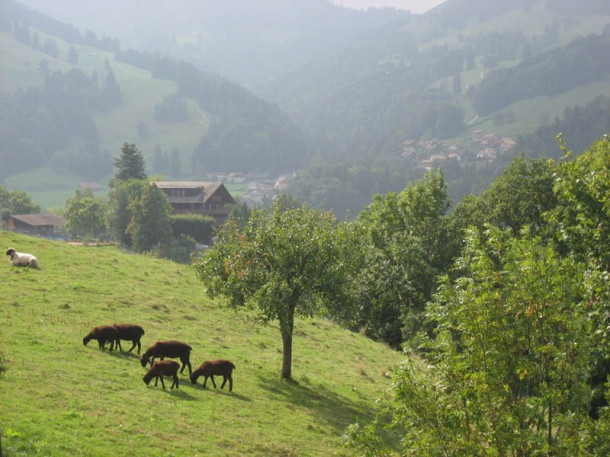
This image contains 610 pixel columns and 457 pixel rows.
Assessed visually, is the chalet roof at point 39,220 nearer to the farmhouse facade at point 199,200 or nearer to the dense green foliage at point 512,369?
the farmhouse facade at point 199,200

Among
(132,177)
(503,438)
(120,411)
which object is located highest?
(132,177)

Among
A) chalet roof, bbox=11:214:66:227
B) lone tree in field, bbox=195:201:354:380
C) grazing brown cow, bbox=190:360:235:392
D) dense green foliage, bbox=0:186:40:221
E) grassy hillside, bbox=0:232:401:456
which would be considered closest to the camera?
grassy hillside, bbox=0:232:401:456

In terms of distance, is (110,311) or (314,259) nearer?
(314,259)

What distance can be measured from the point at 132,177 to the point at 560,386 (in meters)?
134

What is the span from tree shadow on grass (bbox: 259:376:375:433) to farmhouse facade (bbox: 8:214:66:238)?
118243 millimetres

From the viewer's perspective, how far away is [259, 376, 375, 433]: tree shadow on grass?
3003cm

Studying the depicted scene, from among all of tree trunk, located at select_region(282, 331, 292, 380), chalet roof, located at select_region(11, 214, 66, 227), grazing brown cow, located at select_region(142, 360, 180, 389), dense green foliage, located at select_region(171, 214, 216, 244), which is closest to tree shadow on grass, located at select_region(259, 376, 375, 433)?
tree trunk, located at select_region(282, 331, 292, 380)

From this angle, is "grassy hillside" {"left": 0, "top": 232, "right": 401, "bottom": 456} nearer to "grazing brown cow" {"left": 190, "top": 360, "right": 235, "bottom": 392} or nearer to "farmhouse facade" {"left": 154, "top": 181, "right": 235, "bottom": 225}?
"grazing brown cow" {"left": 190, "top": 360, "right": 235, "bottom": 392}

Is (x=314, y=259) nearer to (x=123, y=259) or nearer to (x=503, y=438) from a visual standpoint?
(x=503, y=438)

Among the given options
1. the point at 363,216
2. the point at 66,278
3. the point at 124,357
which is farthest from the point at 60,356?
the point at 363,216

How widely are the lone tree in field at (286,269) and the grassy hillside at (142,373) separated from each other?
11.5 ft

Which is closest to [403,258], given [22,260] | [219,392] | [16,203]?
[22,260]

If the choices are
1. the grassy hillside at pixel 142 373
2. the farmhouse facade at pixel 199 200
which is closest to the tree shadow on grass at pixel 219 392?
the grassy hillside at pixel 142 373

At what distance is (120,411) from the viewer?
2327cm
